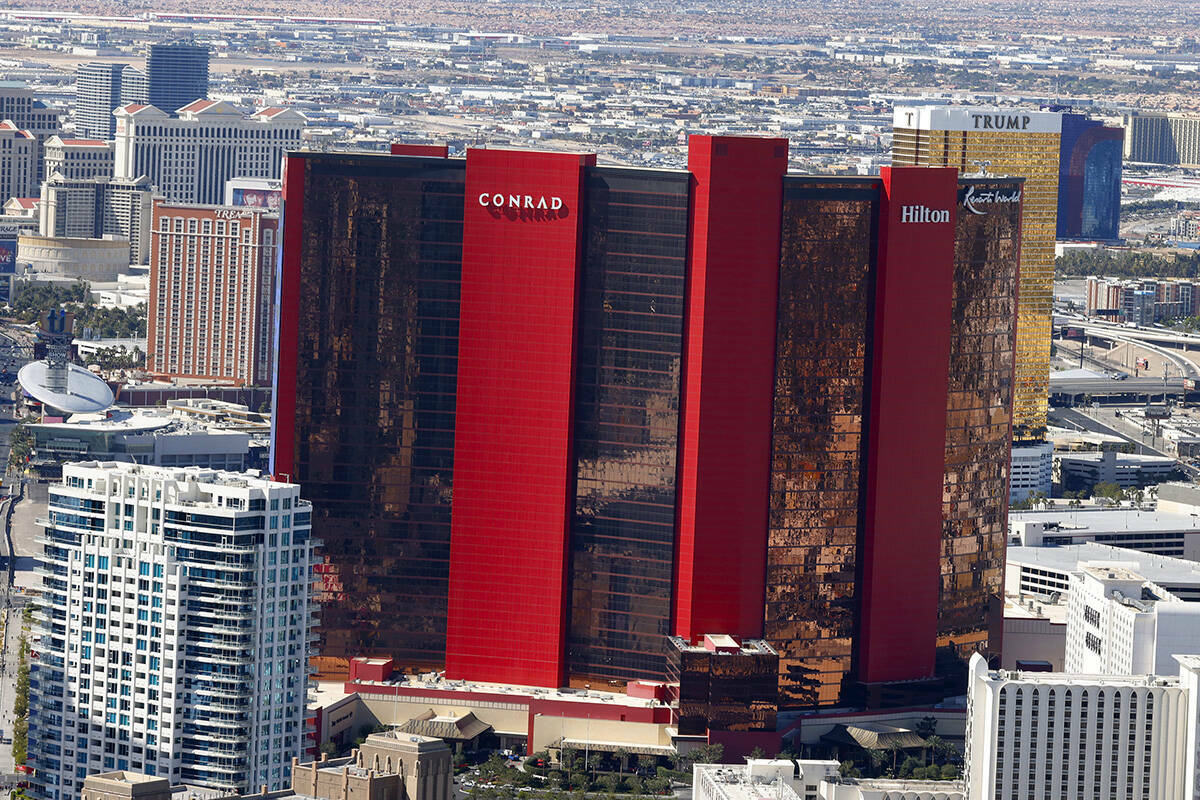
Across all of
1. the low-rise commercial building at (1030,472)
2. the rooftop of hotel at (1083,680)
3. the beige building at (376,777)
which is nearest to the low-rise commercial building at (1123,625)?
the rooftop of hotel at (1083,680)

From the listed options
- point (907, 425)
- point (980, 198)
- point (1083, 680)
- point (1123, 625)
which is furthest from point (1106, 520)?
point (1083, 680)

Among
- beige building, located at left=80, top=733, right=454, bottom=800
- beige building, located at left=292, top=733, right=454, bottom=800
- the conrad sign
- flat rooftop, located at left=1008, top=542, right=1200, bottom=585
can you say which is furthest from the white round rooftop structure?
beige building, located at left=292, top=733, right=454, bottom=800

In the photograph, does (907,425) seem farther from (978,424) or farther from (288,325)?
(288,325)

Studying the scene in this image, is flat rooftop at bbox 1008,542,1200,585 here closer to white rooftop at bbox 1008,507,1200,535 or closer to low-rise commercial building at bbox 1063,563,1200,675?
white rooftop at bbox 1008,507,1200,535

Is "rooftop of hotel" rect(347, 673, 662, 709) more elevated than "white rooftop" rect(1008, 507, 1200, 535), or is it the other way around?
"white rooftop" rect(1008, 507, 1200, 535)

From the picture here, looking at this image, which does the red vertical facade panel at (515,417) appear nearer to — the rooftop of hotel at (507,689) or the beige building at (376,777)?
the rooftop of hotel at (507,689)

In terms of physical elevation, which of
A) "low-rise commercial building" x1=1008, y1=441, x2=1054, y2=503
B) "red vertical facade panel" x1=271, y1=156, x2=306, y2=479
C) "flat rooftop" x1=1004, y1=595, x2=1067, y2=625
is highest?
"red vertical facade panel" x1=271, y1=156, x2=306, y2=479
